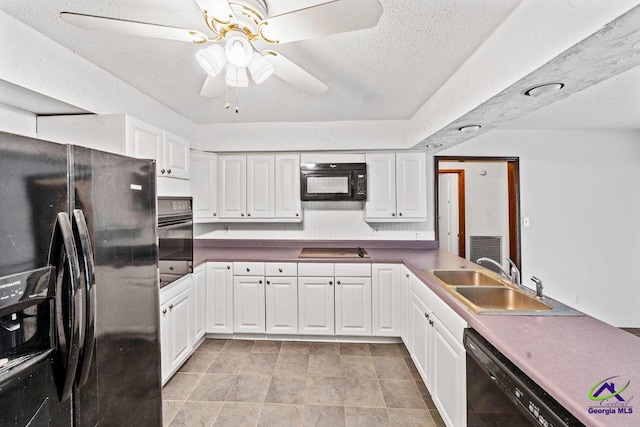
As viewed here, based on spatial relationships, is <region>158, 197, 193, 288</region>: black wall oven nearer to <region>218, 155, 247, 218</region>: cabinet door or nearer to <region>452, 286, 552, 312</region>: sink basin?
<region>218, 155, 247, 218</region>: cabinet door

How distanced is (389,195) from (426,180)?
1.80ft

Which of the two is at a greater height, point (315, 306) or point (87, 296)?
point (87, 296)

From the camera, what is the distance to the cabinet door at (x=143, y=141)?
1.83 m

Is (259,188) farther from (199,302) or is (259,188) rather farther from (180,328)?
(180,328)

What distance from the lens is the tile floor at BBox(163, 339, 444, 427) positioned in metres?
1.85

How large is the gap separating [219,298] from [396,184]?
2.17 meters

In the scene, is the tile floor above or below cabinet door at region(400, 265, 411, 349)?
below

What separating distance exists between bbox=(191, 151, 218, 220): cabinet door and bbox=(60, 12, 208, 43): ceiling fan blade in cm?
191

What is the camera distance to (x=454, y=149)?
3316 millimetres

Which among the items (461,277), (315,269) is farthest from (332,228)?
(461,277)

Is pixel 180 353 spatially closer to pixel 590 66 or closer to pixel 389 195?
pixel 389 195

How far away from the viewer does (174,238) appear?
2.12 meters

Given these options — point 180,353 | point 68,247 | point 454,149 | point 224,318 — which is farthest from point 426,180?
point 68,247

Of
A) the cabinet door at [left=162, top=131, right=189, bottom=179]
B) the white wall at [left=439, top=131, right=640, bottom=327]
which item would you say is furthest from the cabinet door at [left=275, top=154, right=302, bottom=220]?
the white wall at [left=439, top=131, right=640, bottom=327]
